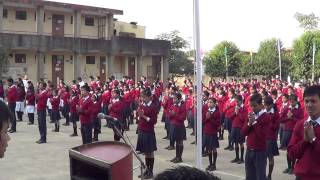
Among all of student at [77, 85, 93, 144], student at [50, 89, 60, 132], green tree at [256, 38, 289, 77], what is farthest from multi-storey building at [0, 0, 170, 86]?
student at [77, 85, 93, 144]

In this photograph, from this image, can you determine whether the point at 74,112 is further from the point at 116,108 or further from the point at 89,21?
the point at 89,21

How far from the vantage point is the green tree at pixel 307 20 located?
5131cm

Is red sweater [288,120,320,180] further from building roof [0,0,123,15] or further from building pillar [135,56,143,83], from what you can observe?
building pillar [135,56,143,83]

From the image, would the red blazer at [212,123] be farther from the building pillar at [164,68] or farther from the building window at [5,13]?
the building pillar at [164,68]

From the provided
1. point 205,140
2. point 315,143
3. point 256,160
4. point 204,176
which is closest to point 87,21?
point 205,140

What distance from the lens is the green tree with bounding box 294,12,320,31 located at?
5131 cm

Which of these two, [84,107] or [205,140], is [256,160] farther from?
[84,107]

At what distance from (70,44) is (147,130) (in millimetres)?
25173

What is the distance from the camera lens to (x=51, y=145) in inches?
521

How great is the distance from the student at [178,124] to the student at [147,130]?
160 cm

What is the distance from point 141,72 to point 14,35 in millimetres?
11514

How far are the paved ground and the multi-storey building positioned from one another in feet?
58.2

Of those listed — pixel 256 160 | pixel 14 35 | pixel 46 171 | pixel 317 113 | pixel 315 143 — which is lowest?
pixel 46 171

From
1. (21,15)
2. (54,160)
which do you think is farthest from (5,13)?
(54,160)
